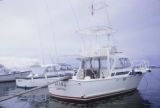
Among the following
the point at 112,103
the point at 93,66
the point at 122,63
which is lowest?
the point at 112,103

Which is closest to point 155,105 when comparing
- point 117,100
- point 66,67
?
point 117,100

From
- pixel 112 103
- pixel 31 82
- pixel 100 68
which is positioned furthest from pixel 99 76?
pixel 31 82

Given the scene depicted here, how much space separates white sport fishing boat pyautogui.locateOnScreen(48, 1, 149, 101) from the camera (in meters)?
17.7

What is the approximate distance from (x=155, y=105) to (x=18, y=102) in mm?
12122

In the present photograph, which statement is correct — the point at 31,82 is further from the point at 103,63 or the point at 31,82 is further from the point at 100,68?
the point at 103,63

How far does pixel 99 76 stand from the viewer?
2038cm

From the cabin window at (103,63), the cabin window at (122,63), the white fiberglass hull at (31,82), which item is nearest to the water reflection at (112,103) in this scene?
the cabin window at (103,63)

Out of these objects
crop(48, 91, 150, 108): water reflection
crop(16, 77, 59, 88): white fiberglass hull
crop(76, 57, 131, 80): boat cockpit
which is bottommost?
crop(48, 91, 150, 108): water reflection

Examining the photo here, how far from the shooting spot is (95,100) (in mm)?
18375

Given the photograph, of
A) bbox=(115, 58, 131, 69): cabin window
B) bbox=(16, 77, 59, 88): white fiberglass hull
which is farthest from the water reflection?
bbox=(16, 77, 59, 88): white fiberglass hull

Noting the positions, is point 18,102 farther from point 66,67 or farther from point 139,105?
point 66,67

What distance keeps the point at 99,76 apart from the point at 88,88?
324 centimetres

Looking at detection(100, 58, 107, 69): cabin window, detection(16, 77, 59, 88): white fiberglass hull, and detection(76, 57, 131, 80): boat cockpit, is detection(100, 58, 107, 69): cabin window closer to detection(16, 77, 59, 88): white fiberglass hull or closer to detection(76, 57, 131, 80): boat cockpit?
detection(76, 57, 131, 80): boat cockpit

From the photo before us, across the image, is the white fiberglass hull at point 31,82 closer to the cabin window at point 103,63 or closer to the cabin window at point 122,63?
the cabin window at point 103,63
